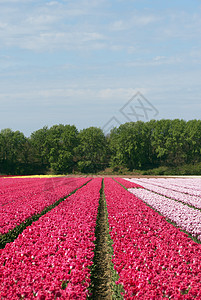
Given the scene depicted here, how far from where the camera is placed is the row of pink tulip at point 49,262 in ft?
14.3

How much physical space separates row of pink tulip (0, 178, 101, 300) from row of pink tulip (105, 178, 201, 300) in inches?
33.3

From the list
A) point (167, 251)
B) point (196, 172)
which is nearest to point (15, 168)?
point (196, 172)

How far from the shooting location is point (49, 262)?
5.58m

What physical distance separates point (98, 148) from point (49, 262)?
7136 cm

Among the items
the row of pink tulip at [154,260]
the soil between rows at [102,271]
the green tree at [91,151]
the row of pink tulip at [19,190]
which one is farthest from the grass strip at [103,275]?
the green tree at [91,151]

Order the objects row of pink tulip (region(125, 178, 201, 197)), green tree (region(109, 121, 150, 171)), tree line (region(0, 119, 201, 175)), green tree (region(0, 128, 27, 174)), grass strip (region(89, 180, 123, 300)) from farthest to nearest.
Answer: green tree (region(109, 121, 150, 171))
tree line (region(0, 119, 201, 175))
green tree (region(0, 128, 27, 174))
row of pink tulip (region(125, 178, 201, 197))
grass strip (region(89, 180, 123, 300))

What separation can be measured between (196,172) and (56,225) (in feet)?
179

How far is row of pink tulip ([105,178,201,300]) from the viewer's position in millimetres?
4410

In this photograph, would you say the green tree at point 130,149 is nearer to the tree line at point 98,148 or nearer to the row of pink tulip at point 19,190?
the tree line at point 98,148

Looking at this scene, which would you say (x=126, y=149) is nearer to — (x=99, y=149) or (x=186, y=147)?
(x=99, y=149)

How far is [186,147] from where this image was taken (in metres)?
79.8

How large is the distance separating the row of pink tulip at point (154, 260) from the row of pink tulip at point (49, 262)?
845 mm

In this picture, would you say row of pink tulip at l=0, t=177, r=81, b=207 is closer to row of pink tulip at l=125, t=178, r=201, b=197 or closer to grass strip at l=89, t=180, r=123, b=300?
grass strip at l=89, t=180, r=123, b=300

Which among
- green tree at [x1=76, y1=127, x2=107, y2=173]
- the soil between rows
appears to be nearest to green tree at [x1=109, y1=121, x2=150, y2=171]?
green tree at [x1=76, y1=127, x2=107, y2=173]
